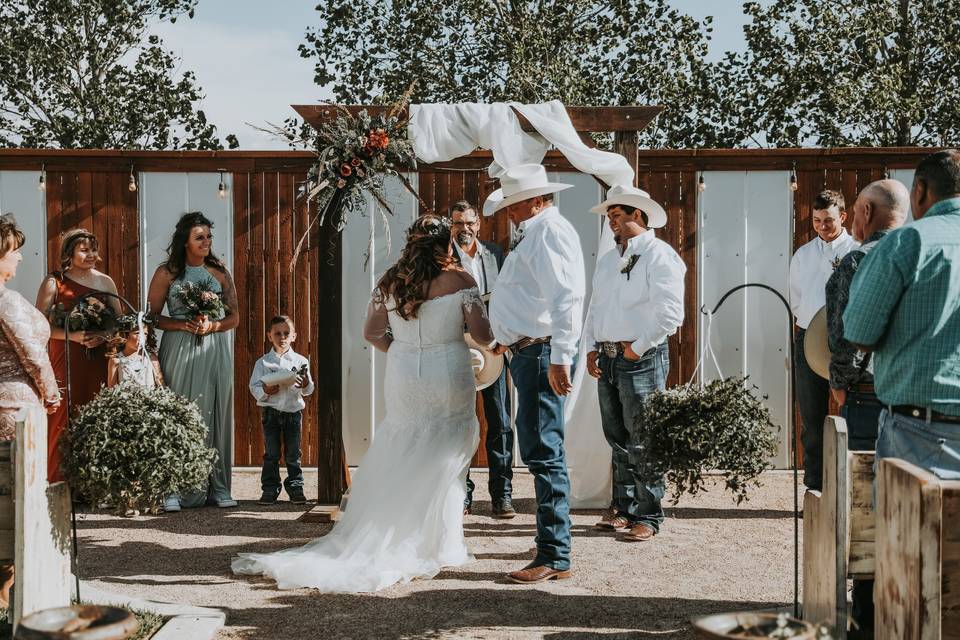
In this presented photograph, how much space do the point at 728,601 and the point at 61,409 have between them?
4.35 meters

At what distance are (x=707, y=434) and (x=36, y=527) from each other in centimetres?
254

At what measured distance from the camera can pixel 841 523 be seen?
323 centimetres

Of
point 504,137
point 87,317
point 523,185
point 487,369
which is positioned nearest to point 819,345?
point 523,185

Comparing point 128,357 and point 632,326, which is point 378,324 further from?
point 128,357

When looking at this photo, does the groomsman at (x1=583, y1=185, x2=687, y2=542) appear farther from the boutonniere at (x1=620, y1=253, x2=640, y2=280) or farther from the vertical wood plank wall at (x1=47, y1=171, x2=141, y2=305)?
the vertical wood plank wall at (x1=47, y1=171, x2=141, y2=305)

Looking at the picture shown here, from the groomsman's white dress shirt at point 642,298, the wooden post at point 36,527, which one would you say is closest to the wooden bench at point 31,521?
the wooden post at point 36,527

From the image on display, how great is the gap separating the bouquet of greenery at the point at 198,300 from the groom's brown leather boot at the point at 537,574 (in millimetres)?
3070

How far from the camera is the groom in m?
4.87

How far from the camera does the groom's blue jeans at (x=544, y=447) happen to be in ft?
16.0

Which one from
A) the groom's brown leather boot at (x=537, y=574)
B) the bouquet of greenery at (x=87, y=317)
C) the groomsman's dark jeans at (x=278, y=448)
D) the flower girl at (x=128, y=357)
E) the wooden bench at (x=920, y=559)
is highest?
the bouquet of greenery at (x=87, y=317)

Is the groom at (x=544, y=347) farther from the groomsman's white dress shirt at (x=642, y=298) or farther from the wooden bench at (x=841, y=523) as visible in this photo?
the wooden bench at (x=841, y=523)

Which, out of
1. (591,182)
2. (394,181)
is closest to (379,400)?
(394,181)

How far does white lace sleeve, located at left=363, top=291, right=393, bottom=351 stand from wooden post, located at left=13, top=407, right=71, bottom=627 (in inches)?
83.9

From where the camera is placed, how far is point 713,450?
13.6ft
